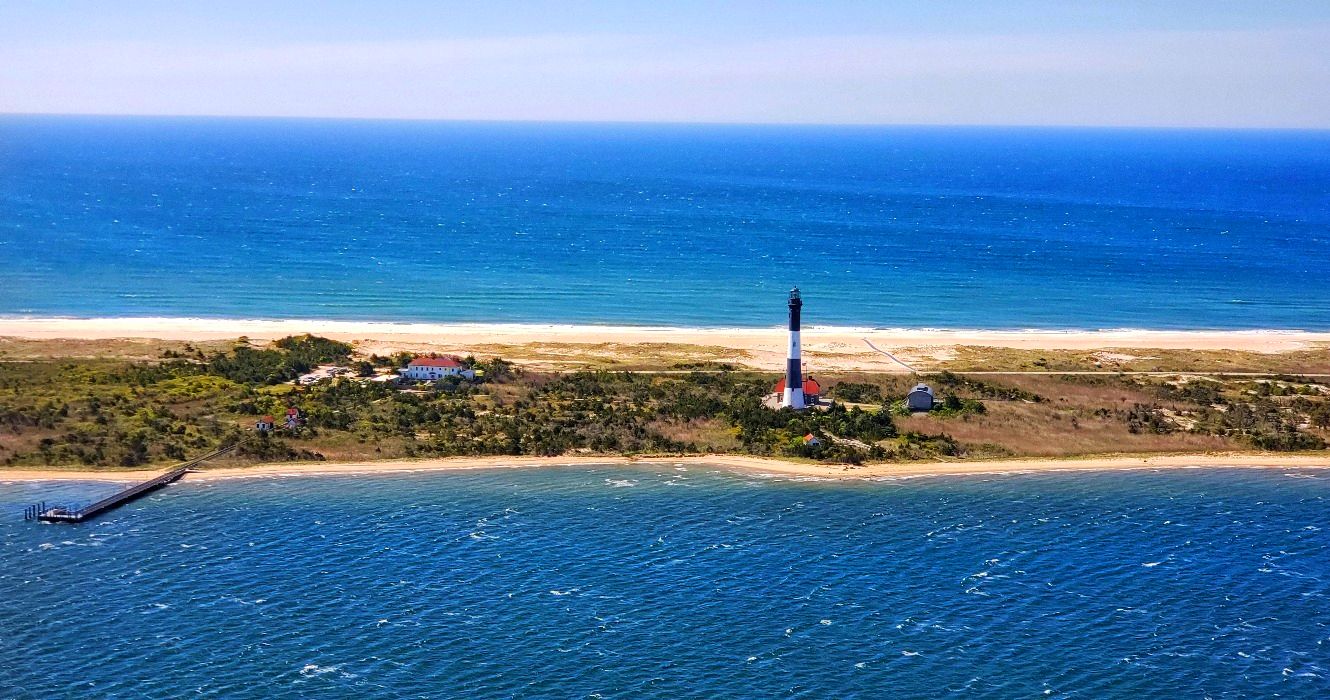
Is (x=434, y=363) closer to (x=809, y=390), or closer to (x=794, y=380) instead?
(x=794, y=380)

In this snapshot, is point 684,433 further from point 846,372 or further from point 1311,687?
point 1311,687

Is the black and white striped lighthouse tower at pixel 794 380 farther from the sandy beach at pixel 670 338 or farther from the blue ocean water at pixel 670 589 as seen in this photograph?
the sandy beach at pixel 670 338

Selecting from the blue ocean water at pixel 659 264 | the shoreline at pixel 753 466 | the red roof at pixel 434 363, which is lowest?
the shoreline at pixel 753 466

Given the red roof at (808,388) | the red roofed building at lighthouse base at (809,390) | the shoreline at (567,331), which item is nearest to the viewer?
the red roofed building at lighthouse base at (809,390)

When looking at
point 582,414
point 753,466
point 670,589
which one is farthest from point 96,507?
point 753,466

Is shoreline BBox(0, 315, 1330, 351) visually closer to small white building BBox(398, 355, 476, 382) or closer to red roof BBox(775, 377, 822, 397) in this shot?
small white building BBox(398, 355, 476, 382)

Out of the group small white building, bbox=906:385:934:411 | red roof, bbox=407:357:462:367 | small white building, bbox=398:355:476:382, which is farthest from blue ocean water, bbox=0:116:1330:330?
small white building, bbox=906:385:934:411

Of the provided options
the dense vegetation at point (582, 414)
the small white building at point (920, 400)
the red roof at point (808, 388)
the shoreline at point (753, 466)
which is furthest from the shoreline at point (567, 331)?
the shoreline at point (753, 466)
